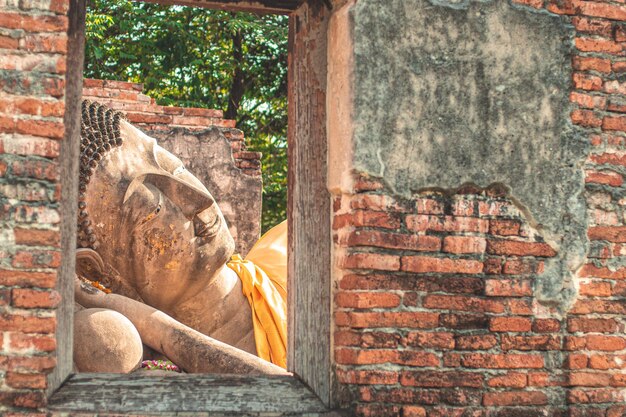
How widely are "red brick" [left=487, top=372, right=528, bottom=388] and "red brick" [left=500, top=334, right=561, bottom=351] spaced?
0.11 meters

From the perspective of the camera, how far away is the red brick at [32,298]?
3.19 m

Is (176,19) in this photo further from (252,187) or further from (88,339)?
(88,339)

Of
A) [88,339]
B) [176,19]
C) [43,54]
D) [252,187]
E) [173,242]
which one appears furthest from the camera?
[176,19]

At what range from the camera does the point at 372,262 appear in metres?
3.48

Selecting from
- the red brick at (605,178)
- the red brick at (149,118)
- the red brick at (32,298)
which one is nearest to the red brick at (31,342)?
the red brick at (32,298)

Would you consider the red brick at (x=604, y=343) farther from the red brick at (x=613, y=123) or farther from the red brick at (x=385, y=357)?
the red brick at (x=613, y=123)

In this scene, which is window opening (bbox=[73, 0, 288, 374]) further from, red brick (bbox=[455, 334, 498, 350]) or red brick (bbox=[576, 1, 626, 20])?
red brick (bbox=[576, 1, 626, 20])

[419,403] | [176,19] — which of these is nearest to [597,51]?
[419,403]

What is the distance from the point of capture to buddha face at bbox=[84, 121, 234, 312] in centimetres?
516

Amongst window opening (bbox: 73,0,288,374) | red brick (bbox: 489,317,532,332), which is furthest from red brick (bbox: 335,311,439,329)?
window opening (bbox: 73,0,288,374)

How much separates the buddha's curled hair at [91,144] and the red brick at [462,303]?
2334 mm

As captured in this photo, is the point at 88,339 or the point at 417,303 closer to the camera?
the point at 417,303

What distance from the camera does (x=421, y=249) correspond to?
3543 mm

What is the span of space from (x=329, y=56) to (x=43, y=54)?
116 centimetres
